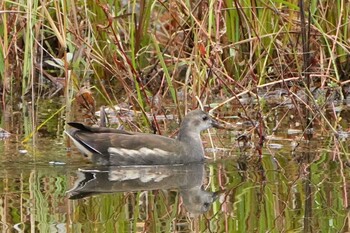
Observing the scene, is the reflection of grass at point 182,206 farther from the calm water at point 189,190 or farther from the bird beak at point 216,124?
the bird beak at point 216,124

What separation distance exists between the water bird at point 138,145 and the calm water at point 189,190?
4.0 inches

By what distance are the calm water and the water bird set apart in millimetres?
102

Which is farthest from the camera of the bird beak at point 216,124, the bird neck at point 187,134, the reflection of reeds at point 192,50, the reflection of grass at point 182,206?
the reflection of reeds at point 192,50

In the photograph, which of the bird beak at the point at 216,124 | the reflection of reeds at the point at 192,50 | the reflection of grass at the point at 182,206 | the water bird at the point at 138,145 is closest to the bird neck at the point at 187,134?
the water bird at the point at 138,145

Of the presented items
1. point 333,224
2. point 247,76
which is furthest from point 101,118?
point 333,224

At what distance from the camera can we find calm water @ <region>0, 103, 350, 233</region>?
20.5 ft

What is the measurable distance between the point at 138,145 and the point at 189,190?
106 centimetres

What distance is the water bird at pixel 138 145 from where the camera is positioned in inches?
323

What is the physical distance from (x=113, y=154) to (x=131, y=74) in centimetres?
62

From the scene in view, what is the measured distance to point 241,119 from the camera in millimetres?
9320

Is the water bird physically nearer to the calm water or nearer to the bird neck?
the bird neck

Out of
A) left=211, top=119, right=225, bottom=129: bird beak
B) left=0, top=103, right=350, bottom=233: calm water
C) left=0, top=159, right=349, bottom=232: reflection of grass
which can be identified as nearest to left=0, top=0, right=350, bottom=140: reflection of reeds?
left=211, top=119, right=225, bottom=129: bird beak

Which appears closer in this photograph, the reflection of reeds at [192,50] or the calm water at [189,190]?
the calm water at [189,190]

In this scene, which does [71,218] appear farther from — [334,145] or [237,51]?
[237,51]
